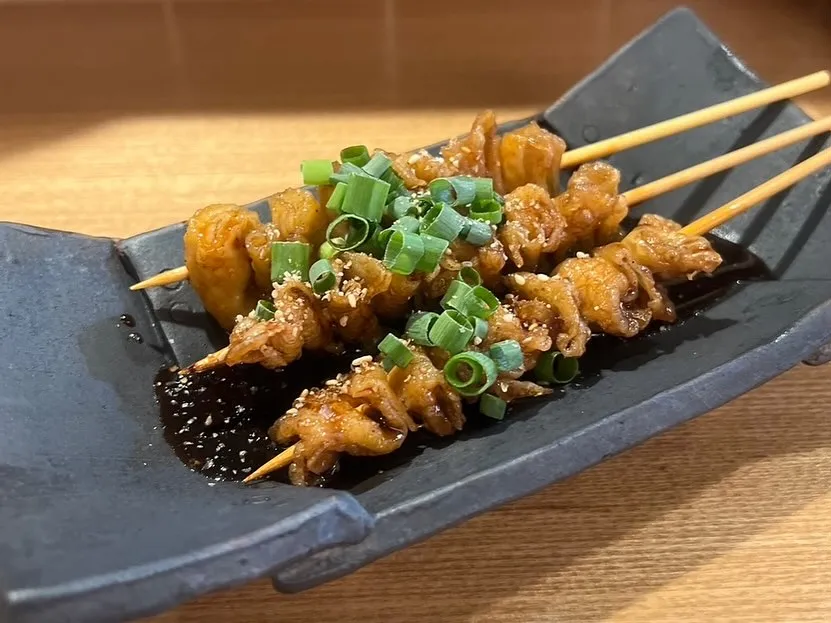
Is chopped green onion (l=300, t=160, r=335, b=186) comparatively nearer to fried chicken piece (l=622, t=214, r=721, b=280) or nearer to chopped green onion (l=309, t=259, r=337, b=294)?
chopped green onion (l=309, t=259, r=337, b=294)

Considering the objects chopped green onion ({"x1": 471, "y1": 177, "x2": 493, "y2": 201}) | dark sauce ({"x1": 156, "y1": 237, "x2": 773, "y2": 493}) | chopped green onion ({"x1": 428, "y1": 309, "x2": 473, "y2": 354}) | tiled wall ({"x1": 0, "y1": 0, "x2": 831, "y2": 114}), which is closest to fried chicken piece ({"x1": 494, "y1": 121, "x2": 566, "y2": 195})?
chopped green onion ({"x1": 471, "y1": 177, "x2": 493, "y2": 201})

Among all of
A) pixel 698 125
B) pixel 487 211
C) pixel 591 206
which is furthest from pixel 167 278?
pixel 698 125

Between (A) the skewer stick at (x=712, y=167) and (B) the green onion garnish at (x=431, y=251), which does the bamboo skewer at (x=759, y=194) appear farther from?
(B) the green onion garnish at (x=431, y=251)

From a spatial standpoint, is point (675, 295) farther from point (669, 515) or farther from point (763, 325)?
point (669, 515)

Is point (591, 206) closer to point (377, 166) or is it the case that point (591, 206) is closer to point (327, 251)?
point (377, 166)

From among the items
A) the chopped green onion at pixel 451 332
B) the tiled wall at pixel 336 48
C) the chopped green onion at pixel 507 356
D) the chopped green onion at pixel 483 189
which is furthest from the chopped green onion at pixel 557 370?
the tiled wall at pixel 336 48
